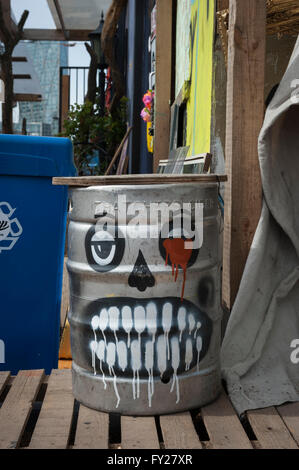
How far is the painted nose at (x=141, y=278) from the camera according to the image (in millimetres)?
1619

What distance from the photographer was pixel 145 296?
162cm

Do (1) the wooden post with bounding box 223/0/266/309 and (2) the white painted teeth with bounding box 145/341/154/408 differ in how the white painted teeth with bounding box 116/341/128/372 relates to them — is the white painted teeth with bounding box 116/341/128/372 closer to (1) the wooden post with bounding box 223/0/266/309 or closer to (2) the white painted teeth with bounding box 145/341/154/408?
(2) the white painted teeth with bounding box 145/341/154/408

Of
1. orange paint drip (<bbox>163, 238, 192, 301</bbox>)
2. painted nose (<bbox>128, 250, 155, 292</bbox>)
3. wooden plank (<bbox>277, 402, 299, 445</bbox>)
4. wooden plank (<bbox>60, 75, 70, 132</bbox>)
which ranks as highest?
wooden plank (<bbox>60, 75, 70, 132</bbox>)

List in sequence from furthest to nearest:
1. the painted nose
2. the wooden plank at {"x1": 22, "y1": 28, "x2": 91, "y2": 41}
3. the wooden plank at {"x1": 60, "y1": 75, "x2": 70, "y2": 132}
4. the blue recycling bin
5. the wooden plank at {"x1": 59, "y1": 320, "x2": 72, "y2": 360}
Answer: the wooden plank at {"x1": 22, "y1": 28, "x2": 91, "y2": 41}
the wooden plank at {"x1": 60, "y1": 75, "x2": 70, "y2": 132}
the wooden plank at {"x1": 59, "y1": 320, "x2": 72, "y2": 360}
the blue recycling bin
the painted nose

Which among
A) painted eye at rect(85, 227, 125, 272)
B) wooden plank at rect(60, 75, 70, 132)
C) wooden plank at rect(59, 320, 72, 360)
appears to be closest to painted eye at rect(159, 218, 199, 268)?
painted eye at rect(85, 227, 125, 272)

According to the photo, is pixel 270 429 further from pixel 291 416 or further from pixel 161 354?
pixel 161 354

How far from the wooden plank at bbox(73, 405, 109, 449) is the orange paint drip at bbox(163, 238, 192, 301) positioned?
447mm

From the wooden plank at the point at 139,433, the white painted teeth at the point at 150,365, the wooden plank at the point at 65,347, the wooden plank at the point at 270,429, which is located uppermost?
the white painted teeth at the point at 150,365

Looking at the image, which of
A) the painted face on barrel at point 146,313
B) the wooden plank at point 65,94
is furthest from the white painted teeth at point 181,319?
the wooden plank at point 65,94

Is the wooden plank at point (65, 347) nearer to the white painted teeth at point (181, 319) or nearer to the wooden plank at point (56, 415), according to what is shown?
the wooden plank at point (56, 415)

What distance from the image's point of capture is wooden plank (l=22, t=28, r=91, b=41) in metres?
12.5

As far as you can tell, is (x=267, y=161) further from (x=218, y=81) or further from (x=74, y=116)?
(x=74, y=116)

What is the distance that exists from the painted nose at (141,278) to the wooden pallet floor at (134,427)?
0.40m

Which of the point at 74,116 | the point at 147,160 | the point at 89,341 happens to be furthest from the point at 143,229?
the point at 74,116
